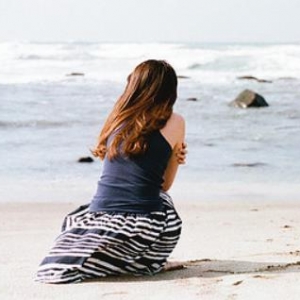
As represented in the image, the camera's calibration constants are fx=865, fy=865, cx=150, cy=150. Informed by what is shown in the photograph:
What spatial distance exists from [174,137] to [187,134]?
10.3m

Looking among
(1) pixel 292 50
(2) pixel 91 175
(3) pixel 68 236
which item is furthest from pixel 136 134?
(1) pixel 292 50

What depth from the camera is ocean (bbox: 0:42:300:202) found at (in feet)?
30.6

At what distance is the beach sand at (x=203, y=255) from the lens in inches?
165

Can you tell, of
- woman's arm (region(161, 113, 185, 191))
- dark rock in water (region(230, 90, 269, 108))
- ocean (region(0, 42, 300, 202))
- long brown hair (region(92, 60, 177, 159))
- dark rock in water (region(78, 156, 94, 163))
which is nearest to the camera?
long brown hair (region(92, 60, 177, 159))

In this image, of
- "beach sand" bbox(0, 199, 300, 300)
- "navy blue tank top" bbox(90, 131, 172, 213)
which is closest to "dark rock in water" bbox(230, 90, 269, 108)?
"beach sand" bbox(0, 199, 300, 300)

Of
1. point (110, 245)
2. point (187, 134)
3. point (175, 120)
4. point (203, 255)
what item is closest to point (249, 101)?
point (187, 134)

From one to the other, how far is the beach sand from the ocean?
72cm

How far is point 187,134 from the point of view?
14.8 meters

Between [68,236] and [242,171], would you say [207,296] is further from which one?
[242,171]

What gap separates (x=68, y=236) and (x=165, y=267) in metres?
0.58

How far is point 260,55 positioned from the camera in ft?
169

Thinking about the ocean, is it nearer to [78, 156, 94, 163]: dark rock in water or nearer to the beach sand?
[78, 156, 94, 163]: dark rock in water

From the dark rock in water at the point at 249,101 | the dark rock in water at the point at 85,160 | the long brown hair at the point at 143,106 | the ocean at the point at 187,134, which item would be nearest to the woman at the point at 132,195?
the long brown hair at the point at 143,106

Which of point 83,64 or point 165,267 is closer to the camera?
point 165,267
